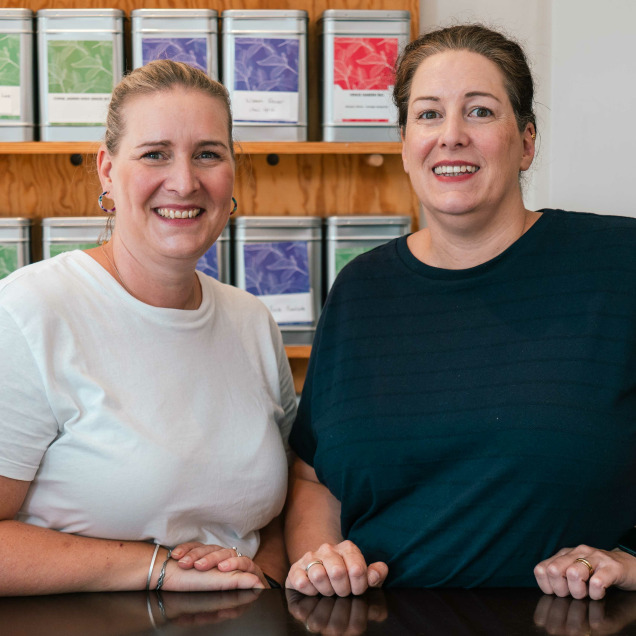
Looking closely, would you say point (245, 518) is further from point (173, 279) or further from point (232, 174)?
point (232, 174)

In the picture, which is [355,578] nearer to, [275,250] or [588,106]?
[275,250]

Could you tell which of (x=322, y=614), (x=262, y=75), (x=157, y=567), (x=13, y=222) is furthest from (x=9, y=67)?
(x=322, y=614)

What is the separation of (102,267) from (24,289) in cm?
15

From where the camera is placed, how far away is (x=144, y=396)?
123cm

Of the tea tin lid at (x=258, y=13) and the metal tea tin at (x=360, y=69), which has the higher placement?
the tea tin lid at (x=258, y=13)

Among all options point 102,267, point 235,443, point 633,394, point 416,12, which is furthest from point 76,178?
point 633,394

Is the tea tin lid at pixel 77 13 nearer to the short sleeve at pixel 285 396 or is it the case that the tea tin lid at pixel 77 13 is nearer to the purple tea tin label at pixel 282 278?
the purple tea tin label at pixel 282 278

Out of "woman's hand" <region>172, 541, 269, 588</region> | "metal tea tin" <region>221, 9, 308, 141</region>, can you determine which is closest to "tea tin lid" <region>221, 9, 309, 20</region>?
"metal tea tin" <region>221, 9, 308, 141</region>

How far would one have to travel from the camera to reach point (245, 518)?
131 centimetres

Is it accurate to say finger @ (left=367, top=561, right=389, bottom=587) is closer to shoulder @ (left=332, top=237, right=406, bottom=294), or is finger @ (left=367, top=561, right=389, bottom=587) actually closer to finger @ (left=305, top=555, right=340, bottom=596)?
finger @ (left=305, top=555, right=340, bottom=596)

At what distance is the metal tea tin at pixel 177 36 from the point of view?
220 centimetres

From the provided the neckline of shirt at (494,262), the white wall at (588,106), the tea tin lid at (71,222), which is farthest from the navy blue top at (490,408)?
the tea tin lid at (71,222)

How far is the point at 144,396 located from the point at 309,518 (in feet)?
1.17

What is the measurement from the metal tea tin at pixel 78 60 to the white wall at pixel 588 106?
1052 millimetres
